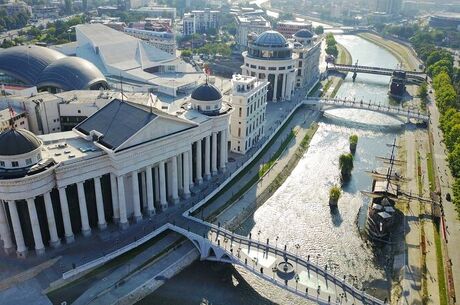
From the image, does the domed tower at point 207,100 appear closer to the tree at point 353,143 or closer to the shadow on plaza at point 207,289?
the shadow on plaza at point 207,289

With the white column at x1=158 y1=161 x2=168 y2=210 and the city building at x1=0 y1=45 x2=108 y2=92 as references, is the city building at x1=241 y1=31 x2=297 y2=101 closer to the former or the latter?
the city building at x1=0 y1=45 x2=108 y2=92

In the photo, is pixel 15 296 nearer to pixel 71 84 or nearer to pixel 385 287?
pixel 385 287

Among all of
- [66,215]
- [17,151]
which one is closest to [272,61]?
[66,215]

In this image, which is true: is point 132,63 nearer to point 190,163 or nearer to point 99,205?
point 190,163

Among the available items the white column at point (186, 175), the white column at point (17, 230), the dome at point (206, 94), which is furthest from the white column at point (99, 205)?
the dome at point (206, 94)

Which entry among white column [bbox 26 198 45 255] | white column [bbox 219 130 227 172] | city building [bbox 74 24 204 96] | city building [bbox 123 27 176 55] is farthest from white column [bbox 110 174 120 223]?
city building [bbox 123 27 176 55]
